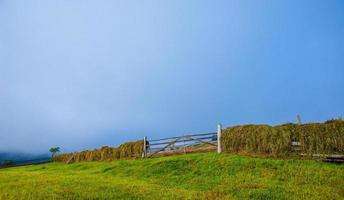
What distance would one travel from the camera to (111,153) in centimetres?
3350

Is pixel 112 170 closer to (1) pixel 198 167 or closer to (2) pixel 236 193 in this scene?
(1) pixel 198 167

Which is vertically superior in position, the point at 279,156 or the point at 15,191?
the point at 279,156

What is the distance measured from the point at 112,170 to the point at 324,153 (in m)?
13.5

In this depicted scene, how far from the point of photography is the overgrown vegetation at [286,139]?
1714cm

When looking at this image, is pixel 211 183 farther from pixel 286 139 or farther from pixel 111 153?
pixel 111 153

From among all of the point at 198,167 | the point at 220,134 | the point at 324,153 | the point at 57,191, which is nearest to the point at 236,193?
the point at 198,167

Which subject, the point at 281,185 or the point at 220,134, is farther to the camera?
the point at 220,134

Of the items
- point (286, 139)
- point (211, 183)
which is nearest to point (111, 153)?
point (286, 139)

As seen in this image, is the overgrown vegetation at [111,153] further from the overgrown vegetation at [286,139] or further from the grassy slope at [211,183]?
the overgrown vegetation at [286,139]

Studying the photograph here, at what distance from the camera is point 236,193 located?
11336mm

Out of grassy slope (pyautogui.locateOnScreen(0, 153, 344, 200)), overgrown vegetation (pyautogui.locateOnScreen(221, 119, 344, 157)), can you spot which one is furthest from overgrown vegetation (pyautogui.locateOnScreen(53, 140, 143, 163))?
overgrown vegetation (pyautogui.locateOnScreen(221, 119, 344, 157))

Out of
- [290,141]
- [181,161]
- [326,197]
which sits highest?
[290,141]

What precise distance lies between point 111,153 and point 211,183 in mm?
21934

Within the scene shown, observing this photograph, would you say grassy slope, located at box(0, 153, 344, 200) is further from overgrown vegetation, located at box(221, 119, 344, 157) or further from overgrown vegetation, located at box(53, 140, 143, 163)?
overgrown vegetation, located at box(53, 140, 143, 163)
